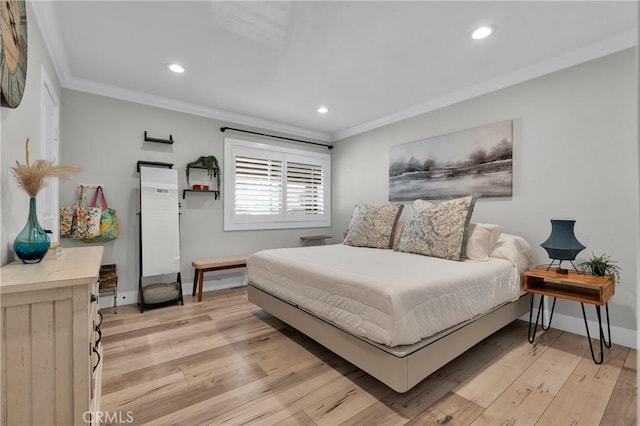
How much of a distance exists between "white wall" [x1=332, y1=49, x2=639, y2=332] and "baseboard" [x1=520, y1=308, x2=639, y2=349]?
1.9 inches

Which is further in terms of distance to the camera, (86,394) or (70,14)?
(70,14)

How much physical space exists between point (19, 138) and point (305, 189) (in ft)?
11.9

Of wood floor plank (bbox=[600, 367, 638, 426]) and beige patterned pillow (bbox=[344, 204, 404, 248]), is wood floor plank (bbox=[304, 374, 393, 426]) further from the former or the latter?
beige patterned pillow (bbox=[344, 204, 404, 248])

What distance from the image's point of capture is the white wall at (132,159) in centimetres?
314

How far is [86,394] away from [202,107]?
3.50 metres

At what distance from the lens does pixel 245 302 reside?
3.47 metres

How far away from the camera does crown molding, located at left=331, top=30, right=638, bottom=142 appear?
91.1 inches

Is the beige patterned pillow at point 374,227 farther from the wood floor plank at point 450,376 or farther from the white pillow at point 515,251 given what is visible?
the wood floor plank at point 450,376

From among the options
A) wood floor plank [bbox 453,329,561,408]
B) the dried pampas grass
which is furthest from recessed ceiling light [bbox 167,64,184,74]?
wood floor plank [bbox 453,329,561,408]

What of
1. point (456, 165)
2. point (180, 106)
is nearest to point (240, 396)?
point (456, 165)

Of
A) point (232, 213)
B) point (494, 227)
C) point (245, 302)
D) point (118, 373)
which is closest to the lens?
point (118, 373)

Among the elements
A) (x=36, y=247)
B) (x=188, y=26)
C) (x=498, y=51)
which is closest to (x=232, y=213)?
(x=188, y=26)

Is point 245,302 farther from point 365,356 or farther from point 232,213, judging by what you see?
point 365,356

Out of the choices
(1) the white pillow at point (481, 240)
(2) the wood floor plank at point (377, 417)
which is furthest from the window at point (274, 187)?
(2) the wood floor plank at point (377, 417)
